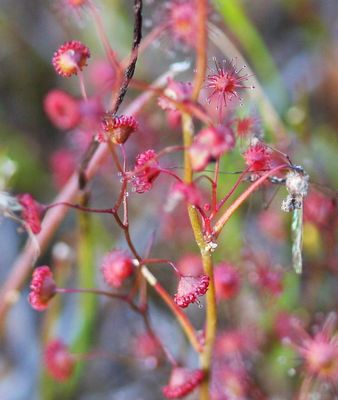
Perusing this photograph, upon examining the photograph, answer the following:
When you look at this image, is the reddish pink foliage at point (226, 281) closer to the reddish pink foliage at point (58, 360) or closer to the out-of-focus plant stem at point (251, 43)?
the reddish pink foliage at point (58, 360)

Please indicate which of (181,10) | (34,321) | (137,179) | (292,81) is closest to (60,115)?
(181,10)

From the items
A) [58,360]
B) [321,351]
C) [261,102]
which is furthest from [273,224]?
[58,360]

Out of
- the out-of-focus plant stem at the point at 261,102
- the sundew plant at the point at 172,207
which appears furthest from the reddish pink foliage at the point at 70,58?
the out-of-focus plant stem at the point at 261,102

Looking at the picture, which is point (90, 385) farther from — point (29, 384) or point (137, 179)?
point (137, 179)

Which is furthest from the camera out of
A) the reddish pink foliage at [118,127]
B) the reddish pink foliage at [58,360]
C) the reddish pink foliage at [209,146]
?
the reddish pink foliage at [58,360]

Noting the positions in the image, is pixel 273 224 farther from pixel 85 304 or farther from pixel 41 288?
pixel 41 288

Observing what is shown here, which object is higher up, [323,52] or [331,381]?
[323,52]

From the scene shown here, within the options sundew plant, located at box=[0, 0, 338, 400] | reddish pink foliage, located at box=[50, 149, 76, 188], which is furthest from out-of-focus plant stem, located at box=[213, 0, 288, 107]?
reddish pink foliage, located at box=[50, 149, 76, 188]

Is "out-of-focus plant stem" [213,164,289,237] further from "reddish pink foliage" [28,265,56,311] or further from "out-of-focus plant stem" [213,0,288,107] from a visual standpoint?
"out-of-focus plant stem" [213,0,288,107]
